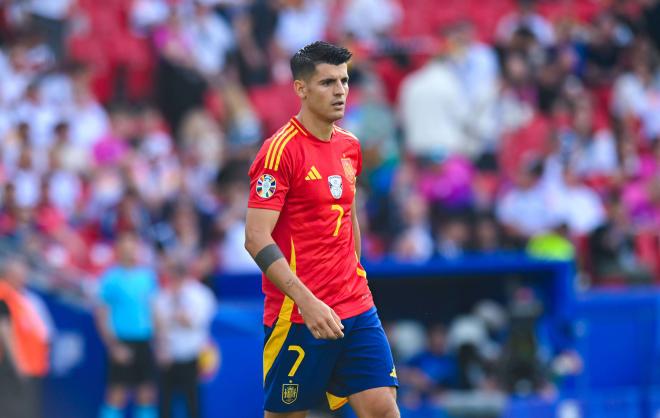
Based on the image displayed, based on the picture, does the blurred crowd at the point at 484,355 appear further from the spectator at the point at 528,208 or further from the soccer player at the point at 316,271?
the soccer player at the point at 316,271

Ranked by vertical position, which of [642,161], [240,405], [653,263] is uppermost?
[642,161]

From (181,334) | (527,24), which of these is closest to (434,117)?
(527,24)

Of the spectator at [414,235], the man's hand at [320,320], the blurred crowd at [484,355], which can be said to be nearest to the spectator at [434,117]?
the spectator at [414,235]

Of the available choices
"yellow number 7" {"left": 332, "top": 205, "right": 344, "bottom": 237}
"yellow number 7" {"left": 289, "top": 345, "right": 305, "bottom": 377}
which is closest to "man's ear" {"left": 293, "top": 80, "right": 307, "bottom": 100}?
"yellow number 7" {"left": 332, "top": 205, "right": 344, "bottom": 237}

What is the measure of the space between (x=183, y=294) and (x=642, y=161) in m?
7.85

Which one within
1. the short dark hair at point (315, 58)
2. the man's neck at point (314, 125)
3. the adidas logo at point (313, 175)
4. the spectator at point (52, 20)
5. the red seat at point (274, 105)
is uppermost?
the spectator at point (52, 20)

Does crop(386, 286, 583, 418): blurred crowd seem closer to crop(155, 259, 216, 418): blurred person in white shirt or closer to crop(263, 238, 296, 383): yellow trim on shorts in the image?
crop(155, 259, 216, 418): blurred person in white shirt

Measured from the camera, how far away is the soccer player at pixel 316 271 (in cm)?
644

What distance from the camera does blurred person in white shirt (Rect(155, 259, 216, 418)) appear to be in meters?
12.1

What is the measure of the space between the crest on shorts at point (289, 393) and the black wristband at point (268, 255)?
27.0 inches

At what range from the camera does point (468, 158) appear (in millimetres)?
16281

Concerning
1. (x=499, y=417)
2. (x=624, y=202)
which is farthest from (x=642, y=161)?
(x=499, y=417)

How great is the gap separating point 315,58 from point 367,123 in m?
9.59

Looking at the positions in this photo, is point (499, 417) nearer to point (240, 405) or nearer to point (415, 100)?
point (240, 405)
